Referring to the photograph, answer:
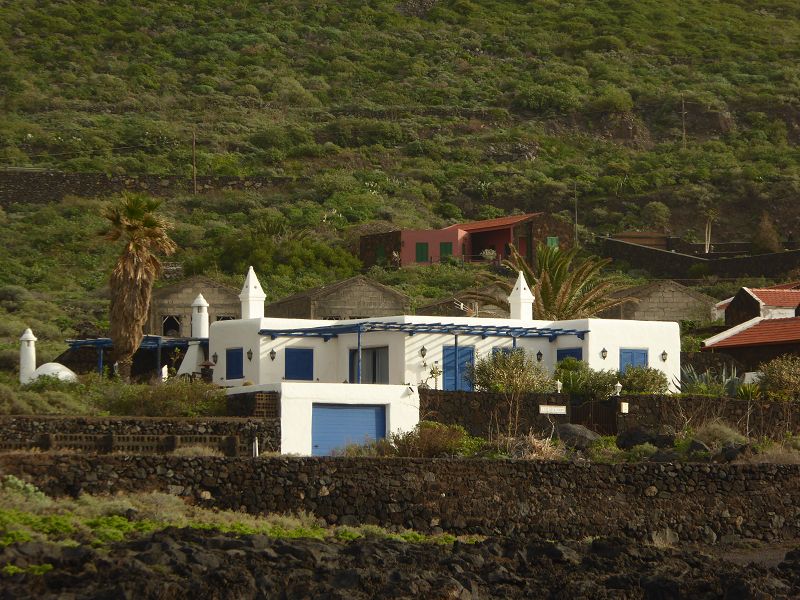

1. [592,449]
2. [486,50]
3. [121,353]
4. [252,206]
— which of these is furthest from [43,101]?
[592,449]

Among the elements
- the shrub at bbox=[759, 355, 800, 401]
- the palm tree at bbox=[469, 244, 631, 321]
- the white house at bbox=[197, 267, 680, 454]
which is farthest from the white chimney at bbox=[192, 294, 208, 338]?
the shrub at bbox=[759, 355, 800, 401]

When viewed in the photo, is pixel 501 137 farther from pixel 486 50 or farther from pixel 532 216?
pixel 532 216

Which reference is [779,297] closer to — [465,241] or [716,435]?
[716,435]

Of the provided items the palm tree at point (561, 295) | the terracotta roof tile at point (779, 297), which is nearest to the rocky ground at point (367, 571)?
the palm tree at point (561, 295)

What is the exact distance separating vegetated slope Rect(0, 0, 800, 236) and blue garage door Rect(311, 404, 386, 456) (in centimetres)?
4954

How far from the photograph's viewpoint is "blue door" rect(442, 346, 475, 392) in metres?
43.3

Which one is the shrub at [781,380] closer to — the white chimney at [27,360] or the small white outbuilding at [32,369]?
the small white outbuilding at [32,369]

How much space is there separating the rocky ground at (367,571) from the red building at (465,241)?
151ft

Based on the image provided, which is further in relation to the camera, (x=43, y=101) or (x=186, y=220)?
(x=43, y=101)

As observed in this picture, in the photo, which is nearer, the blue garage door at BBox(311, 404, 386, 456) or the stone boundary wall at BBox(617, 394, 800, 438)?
the blue garage door at BBox(311, 404, 386, 456)

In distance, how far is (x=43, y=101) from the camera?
4279 inches

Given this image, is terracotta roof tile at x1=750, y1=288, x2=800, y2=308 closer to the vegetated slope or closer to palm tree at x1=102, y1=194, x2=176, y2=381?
palm tree at x1=102, y1=194, x2=176, y2=381

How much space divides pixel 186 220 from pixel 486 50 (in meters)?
52.6

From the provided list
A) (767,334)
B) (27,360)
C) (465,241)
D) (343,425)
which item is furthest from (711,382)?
(465,241)
